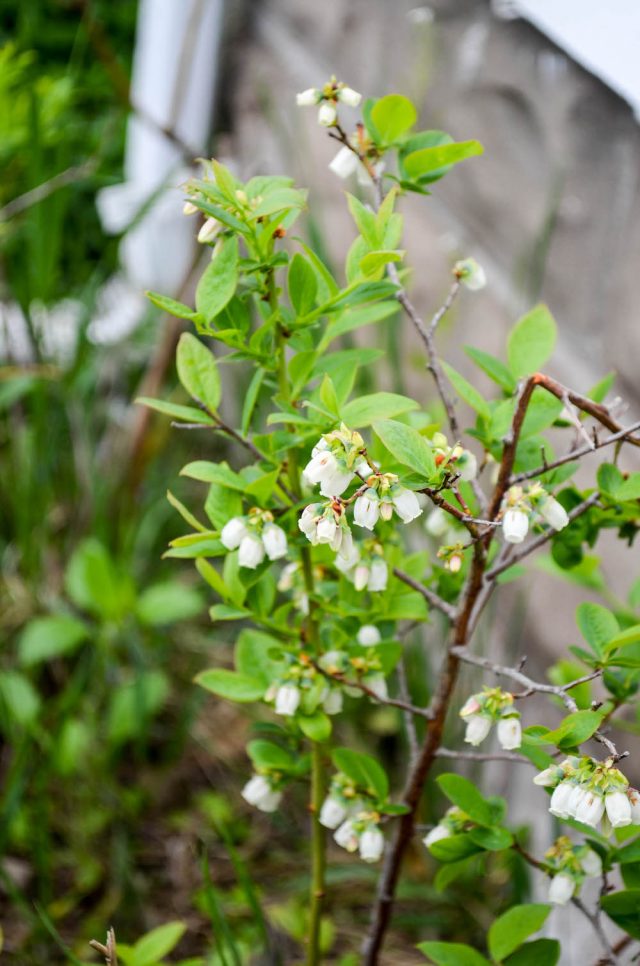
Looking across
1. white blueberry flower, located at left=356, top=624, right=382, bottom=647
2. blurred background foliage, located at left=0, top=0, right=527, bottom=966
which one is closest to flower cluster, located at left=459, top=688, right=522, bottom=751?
white blueberry flower, located at left=356, top=624, right=382, bottom=647

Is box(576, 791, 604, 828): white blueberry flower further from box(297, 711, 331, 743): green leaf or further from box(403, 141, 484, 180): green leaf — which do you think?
box(403, 141, 484, 180): green leaf

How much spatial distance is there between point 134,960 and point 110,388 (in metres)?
1.21

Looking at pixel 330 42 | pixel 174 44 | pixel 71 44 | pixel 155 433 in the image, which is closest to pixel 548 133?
pixel 330 42

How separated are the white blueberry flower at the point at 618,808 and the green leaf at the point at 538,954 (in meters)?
0.22

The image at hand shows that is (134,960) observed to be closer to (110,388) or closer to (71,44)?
(110,388)

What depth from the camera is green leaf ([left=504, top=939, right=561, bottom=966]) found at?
0.72m

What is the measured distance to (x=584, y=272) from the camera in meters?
1.16

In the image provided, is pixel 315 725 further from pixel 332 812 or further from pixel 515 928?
pixel 515 928

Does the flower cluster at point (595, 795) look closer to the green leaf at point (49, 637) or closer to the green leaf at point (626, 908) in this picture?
the green leaf at point (626, 908)

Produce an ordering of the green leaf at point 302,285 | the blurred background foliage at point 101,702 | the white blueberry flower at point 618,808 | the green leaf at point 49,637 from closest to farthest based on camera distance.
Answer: the white blueberry flower at point 618,808 → the green leaf at point 302,285 → the blurred background foliage at point 101,702 → the green leaf at point 49,637

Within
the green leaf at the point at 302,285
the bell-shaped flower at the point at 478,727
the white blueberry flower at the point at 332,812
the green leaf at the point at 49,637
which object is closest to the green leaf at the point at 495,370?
the green leaf at the point at 302,285

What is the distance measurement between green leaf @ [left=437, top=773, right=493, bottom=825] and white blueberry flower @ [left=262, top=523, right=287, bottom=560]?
196mm

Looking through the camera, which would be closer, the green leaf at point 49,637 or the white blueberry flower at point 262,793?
the white blueberry flower at point 262,793

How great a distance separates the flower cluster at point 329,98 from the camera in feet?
2.25
